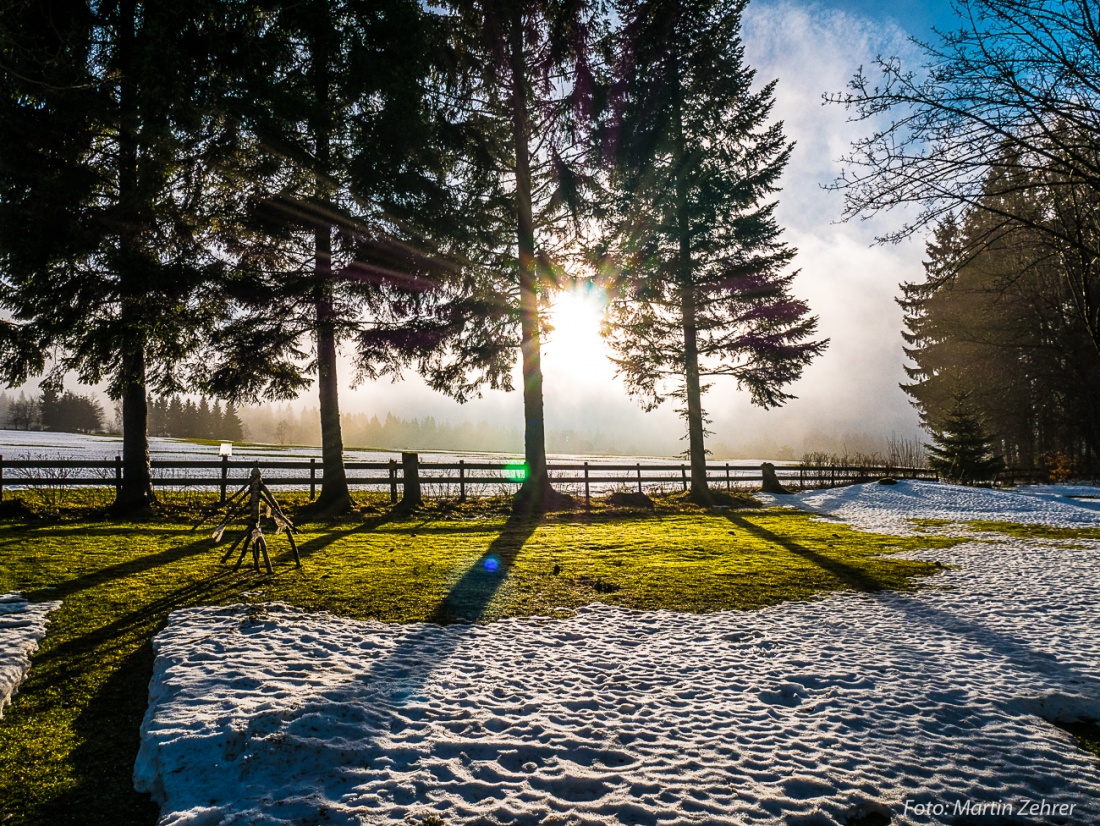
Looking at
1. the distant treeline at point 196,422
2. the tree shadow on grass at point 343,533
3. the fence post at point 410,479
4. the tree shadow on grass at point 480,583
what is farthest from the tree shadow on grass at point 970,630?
the distant treeline at point 196,422

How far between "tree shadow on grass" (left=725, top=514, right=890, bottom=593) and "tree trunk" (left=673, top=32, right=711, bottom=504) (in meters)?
6.71

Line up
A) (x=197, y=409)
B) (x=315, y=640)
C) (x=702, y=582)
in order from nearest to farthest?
(x=315, y=640) → (x=702, y=582) → (x=197, y=409)

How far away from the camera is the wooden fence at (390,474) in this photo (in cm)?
1253

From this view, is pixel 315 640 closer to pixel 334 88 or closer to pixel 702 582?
pixel 702 582

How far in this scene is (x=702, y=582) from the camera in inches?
240

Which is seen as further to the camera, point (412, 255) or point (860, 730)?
point (412, 255)

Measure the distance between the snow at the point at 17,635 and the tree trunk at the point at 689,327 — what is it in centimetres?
1564

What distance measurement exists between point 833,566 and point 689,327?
1158 cm

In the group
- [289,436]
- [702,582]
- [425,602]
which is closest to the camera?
[425,602]

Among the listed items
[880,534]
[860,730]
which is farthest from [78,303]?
[880,534]

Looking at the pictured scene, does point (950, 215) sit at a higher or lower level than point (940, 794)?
higher

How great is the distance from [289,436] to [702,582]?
150 meters

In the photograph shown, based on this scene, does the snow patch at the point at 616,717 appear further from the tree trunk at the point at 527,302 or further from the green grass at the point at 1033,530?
the tree trunk at the point at 527,302

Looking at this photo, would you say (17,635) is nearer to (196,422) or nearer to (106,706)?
(106,706)
